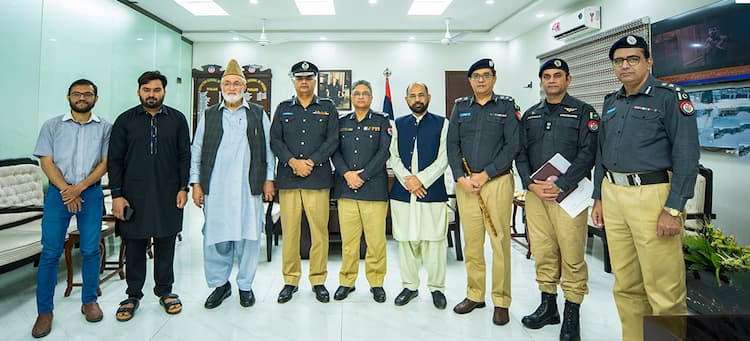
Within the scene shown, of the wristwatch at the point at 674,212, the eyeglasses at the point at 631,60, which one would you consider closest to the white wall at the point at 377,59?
the eyeglasses at the point at 631,60

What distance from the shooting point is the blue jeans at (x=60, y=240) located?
2.41m

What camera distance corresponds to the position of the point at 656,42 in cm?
443

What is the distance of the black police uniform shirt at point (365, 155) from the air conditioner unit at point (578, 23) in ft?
15.5

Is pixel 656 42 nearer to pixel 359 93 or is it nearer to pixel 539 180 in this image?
pixel 539 180

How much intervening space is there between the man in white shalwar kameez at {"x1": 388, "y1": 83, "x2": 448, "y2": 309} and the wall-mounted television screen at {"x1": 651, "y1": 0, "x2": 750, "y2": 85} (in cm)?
294

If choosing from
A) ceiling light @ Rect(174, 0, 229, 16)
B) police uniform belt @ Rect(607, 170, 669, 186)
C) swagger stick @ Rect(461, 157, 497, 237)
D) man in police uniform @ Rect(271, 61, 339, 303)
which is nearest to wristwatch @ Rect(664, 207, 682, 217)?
police uniform belt @ Rect(607, 170, 669, 186)

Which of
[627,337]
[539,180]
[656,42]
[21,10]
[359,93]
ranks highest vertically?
[21,10]

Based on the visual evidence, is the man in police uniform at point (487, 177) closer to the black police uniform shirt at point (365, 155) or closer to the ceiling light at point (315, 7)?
the black police uniform shirt at point (365, 155)

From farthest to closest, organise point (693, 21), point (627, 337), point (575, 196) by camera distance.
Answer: point (693, 21) < point (575, 196) < point (627, 337)

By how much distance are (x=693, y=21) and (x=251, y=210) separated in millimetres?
4818

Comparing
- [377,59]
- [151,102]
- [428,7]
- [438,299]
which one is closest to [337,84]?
[377,59]

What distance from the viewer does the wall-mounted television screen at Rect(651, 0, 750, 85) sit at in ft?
11.1

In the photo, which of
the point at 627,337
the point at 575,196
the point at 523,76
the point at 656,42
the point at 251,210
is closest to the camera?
the point at 627,337

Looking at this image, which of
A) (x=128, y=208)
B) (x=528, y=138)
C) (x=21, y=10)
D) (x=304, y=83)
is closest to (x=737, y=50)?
(x=528, y=138)
